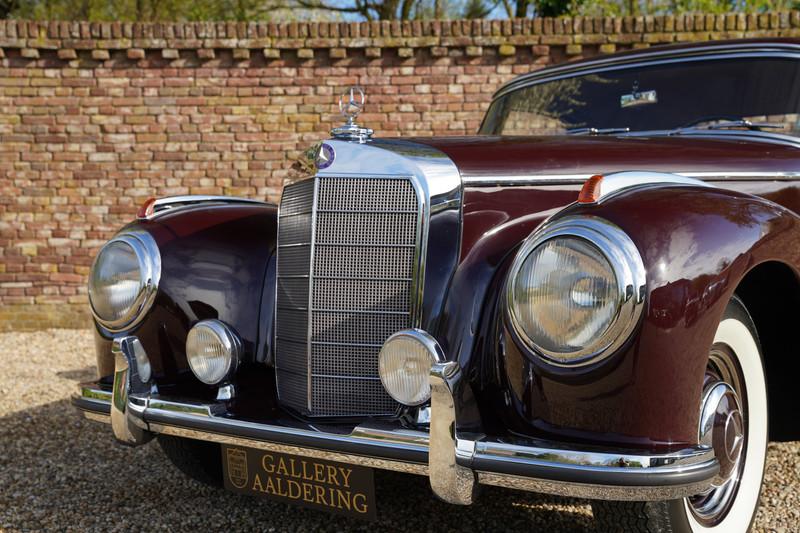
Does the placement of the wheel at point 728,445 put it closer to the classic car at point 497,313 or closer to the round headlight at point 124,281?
the classic car at point 497,313

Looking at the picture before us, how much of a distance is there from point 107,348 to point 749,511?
81.8 inches

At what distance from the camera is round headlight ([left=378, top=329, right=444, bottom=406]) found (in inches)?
75.2

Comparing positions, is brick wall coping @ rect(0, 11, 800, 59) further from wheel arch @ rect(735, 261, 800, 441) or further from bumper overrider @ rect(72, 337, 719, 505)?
bumper overrider @ rect(72, 337, 719, 505)

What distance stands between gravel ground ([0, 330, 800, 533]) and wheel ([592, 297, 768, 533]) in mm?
459

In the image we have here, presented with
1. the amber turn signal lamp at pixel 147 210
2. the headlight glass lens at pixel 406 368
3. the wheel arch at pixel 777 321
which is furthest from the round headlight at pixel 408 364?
the amber turn signal lamp at pixel 147 210

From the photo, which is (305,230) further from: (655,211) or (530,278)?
(655,211)

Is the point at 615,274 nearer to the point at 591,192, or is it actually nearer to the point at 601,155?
the point at 591,192

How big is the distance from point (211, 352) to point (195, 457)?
623 millimetres

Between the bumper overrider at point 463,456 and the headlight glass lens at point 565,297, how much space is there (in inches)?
8.6

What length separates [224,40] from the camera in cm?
675

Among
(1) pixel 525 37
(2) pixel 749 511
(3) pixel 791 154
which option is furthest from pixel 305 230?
(1) pixel 525 37

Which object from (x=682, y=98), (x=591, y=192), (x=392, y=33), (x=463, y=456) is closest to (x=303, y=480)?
(x=463, y=456)

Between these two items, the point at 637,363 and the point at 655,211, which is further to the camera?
the point at 655,211

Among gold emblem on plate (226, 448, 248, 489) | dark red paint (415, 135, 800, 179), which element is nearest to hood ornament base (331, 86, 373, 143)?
dark red paint (415, 135, 800, 179)
